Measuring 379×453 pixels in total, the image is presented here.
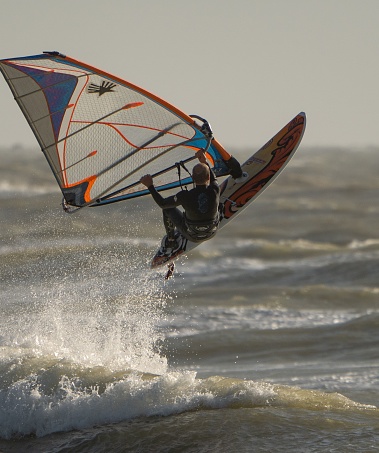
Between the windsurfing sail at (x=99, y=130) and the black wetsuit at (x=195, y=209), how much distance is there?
93cm

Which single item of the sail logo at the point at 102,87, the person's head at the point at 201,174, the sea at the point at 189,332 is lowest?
the sea at the point at 189,332

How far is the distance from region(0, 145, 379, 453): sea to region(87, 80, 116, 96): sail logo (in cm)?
321

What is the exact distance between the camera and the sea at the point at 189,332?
8.79 m

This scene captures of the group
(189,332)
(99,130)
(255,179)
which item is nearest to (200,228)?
(255,179)

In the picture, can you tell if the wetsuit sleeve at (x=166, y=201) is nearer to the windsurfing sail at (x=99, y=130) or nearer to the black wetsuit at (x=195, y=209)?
the black wetsuit at (x=195, y=209)

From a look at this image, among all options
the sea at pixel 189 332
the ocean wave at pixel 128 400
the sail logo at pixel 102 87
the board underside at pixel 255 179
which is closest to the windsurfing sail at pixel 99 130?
the sail logo at pixel 102 87

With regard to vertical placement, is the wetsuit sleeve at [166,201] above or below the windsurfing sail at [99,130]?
below

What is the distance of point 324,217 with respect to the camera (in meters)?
29.4

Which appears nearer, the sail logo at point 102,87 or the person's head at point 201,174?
the person's head at point 201,174

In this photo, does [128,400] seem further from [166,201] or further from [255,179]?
[255,179]

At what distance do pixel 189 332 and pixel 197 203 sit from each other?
605cm

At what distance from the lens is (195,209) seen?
935 centimetres

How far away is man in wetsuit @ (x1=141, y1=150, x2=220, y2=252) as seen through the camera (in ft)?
29.9

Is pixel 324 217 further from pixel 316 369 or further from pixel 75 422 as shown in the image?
pixel 75 422
